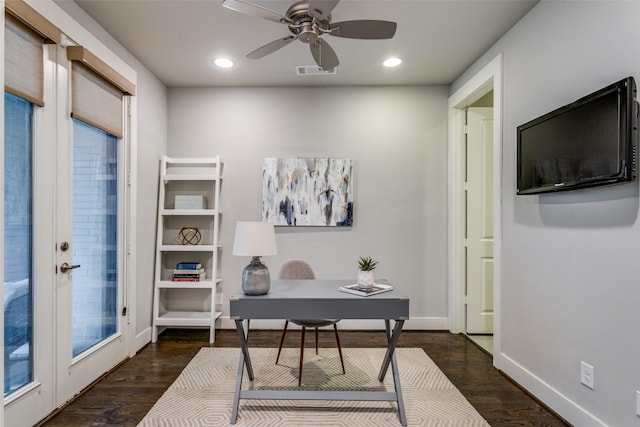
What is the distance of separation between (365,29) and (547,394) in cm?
256

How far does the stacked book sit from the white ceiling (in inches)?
76.5

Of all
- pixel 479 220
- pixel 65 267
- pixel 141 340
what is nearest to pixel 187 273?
pixel 141 340

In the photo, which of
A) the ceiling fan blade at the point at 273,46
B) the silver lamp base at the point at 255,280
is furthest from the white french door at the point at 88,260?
the ceiling fan blade at the point at 273,46

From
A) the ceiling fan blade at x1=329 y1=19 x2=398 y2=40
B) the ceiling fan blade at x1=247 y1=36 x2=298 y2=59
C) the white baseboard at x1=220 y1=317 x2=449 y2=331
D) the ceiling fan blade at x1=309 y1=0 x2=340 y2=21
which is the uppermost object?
the ceiling fan blade at x1=309 y1=0 x2=340 y2=21

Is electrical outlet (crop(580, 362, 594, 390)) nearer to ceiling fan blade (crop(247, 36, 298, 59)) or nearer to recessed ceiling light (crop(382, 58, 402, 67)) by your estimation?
ceiling fan blade (crop(247, 36, 298, 59))

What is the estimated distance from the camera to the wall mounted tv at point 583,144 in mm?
1603

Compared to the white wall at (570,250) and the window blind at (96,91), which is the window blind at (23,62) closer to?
the window blind at (96,91)

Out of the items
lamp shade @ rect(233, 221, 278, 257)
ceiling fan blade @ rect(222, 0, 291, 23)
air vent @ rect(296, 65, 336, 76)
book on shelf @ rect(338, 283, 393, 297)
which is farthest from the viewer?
air vent @ rect(296, 65, 336, 76)

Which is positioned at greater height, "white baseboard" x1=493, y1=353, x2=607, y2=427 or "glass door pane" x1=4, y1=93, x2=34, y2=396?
"glass door pane" x1=4, y1=93, x2=34, y2=396

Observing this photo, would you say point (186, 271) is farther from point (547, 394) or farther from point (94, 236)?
point (547, 394)

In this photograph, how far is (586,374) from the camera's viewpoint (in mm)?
1877

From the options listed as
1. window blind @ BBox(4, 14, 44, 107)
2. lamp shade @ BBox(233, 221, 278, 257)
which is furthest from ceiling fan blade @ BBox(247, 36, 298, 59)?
window blind @ BBox(4, 14, 44, 107)

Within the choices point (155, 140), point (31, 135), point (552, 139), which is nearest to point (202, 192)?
point (155, 140)

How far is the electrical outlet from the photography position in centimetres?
185
